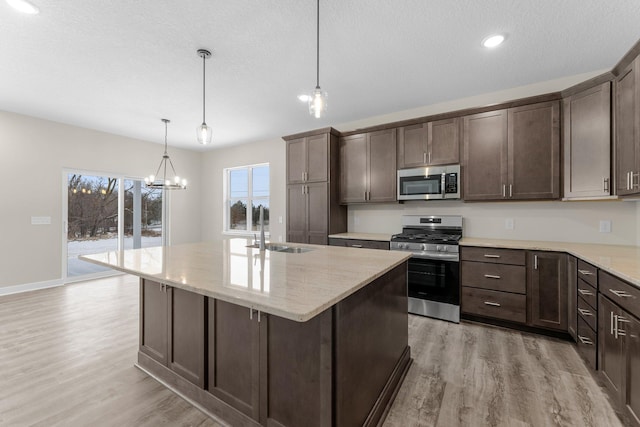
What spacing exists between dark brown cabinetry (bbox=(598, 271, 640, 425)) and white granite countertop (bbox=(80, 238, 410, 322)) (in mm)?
1255

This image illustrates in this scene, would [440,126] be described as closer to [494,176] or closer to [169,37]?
[494,176]

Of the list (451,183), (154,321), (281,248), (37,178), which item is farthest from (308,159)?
(37,178)

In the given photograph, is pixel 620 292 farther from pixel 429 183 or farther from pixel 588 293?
pixel 429 183

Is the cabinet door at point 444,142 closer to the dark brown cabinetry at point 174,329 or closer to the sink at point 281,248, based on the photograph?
the sink at point 281,248

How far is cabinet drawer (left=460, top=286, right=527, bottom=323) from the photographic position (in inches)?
110

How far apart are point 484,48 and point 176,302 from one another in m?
3.28

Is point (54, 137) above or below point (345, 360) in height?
above

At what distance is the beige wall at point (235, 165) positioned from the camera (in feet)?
17.7

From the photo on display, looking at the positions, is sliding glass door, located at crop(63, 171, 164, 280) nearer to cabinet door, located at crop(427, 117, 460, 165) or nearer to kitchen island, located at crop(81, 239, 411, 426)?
kitchen island, located at crop(81, 239, 411, 426)

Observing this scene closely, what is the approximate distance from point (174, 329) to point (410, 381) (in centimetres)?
175

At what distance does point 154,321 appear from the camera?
2088 millimetres

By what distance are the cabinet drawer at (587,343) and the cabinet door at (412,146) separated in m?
2.18

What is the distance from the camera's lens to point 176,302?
6.16 feet

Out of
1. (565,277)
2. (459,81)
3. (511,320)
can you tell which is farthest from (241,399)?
(459,81)
